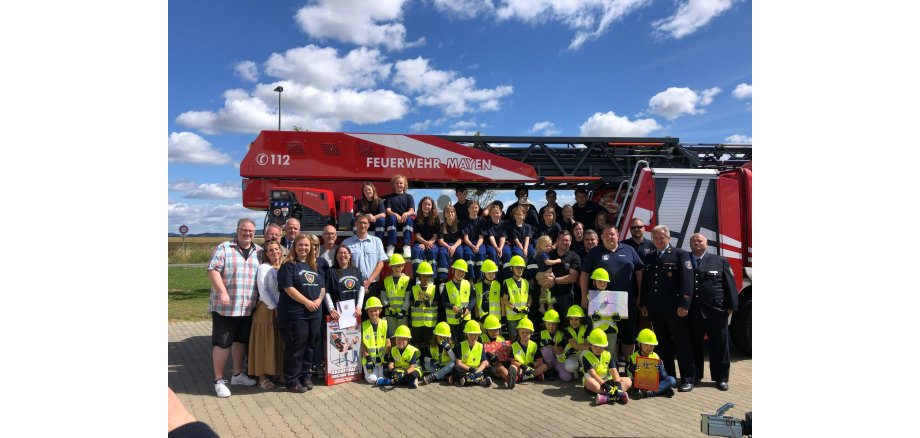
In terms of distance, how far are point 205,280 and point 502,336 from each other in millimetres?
15364

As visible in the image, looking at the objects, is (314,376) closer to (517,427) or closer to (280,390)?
(280,390)

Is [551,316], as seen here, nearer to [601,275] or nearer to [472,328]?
[601,275]

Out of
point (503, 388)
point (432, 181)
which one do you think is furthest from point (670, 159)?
point (503, 388)

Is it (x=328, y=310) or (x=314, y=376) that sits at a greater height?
(x=328, y=310)

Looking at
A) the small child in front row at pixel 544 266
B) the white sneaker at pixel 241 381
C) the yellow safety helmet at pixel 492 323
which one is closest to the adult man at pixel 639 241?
the small child in front row at pixel 544 266

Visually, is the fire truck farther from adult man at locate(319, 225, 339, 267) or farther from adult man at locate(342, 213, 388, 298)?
adult man at locate(342, 213, 388, 298)

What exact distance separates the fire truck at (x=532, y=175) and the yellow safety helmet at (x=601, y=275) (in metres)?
1.42

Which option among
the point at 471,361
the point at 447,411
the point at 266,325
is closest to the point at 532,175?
the point at 471,361

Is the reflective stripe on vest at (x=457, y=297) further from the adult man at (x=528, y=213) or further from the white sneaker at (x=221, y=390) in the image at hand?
the white sneaker at (x=221, y=390)

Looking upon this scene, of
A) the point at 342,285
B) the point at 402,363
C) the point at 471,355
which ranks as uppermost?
the point at 342,285

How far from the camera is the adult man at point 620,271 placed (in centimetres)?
542

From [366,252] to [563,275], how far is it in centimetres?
255

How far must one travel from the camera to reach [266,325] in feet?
17.1

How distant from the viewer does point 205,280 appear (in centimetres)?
1725
